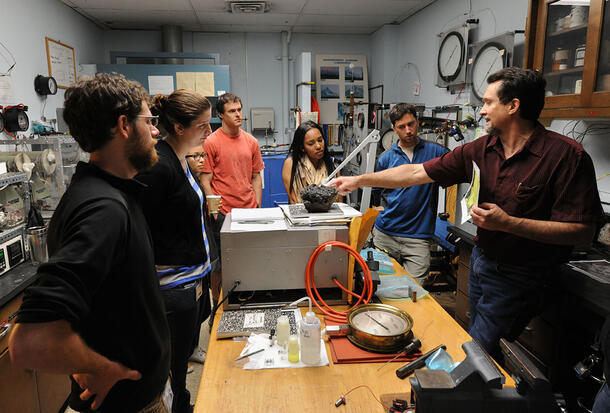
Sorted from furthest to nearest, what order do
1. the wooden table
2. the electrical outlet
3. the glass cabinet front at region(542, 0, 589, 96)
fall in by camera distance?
the electrical outlet < the glass cabinet front at region(542, 0, 589, 96) < the wooden table

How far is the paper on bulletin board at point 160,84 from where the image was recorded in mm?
4703

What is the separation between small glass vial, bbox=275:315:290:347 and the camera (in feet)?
4.18

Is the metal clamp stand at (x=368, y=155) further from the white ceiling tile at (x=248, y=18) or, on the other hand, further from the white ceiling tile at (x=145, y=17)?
the white ceiling tile at (x=145, y=17)

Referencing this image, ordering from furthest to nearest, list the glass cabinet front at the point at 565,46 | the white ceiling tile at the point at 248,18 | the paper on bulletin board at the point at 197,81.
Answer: the paper on bulletin board at the point at 197,81
the white ceiling tile at the point at 248,18
the glass cabinet front at the point at 565,46

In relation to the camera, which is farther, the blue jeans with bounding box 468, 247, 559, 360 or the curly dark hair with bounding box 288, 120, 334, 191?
the curly dark hair with bounding box 288, 120, 334, 191

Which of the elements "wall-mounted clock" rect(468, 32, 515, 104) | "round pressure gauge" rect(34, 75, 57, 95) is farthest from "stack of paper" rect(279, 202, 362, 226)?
"round pressure gauge" rect(34, 75, 57, 95)

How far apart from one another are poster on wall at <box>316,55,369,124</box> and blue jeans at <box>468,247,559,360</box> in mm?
4287

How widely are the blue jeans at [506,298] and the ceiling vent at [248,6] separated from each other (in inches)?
143

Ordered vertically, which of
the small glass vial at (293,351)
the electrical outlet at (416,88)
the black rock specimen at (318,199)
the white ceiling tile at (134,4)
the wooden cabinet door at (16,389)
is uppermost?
the white ceiling tile at (134,4)

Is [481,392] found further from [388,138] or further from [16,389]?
[388,138]

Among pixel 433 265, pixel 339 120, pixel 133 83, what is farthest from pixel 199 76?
pixel 133 83

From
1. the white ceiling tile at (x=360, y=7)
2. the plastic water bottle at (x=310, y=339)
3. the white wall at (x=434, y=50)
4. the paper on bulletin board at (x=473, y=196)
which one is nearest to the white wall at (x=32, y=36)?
the white ceiling tile at (x=360, y=7)

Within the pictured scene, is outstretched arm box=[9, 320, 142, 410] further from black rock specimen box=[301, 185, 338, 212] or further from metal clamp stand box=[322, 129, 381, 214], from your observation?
metal clamp stand box=[322, 129, 381, 214]

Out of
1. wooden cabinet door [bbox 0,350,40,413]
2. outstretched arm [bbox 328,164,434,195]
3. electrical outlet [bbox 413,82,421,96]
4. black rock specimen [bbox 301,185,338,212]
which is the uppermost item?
electrical outlet [bbox 413,82,421,96]
